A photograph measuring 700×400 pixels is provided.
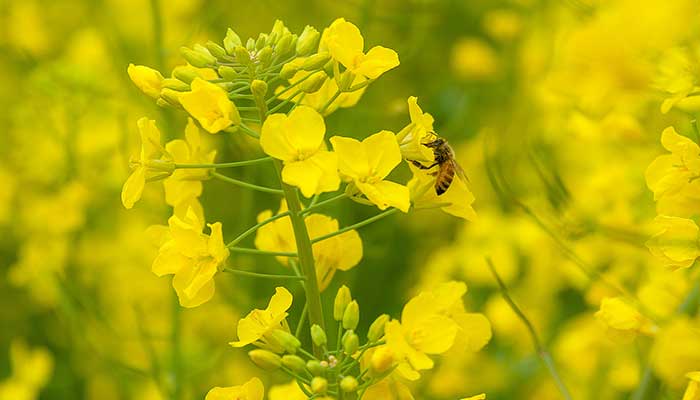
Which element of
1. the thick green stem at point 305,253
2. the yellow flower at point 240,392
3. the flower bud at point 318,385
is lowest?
the yellow flower at point 240,392

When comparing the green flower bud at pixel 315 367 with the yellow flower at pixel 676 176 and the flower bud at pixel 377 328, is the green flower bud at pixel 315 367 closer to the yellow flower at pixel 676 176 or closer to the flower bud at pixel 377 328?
the flower bud at pixel 377 328

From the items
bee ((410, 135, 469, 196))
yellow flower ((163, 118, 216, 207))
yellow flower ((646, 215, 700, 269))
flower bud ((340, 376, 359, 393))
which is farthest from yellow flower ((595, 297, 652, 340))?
yellow flower ((163, 118, 216, 207))

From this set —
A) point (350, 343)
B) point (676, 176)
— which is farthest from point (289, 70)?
point (676, 176)

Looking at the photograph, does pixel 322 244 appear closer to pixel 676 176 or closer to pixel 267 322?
pixel 267 322

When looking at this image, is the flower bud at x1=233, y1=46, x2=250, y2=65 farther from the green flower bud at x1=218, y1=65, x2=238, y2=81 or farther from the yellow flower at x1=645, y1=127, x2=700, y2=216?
the yellow flower at x1=645, y1=127, x2=700, y2=216

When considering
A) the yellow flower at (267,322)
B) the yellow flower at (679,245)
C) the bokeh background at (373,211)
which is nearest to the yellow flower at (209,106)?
the yellow flower at (267,322)

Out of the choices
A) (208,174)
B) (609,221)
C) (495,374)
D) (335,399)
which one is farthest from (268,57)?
(495,374)
